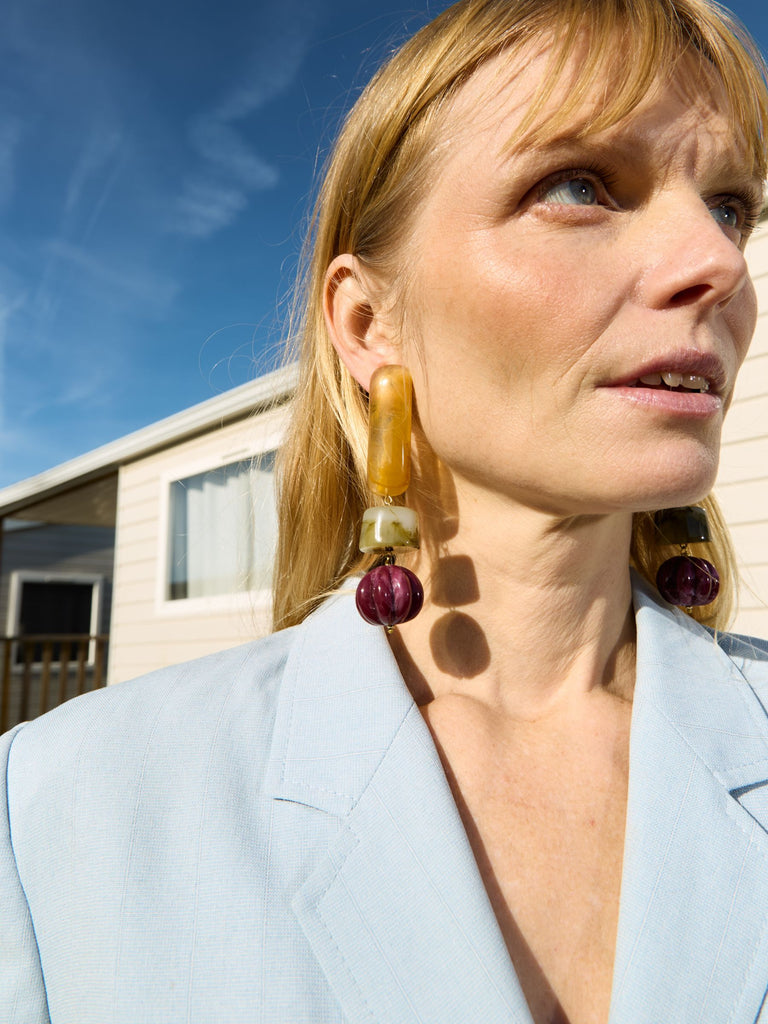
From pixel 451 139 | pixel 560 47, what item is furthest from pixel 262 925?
pixel 560 47

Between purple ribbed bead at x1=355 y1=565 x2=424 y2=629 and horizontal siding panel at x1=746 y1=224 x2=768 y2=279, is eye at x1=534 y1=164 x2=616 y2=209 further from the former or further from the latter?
horizontal siding panel at x1=746 y1=224 x2=768 y2=279

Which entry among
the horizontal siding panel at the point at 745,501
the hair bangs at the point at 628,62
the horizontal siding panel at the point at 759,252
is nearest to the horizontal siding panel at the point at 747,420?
the horizontal siding panel at the point at 745,501

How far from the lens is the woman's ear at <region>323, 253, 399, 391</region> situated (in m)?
1.47

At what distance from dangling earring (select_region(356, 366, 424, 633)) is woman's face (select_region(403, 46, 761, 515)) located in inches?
3.1

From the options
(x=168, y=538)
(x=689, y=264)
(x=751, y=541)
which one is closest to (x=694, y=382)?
(x=689, y=264)

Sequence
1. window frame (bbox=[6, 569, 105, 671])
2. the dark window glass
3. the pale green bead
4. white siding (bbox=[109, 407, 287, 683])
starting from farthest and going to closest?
the dark window glass, window frame (bbox=[6, 569, 105, 671]), white siding (bbox=[109, 407, 287, 683]), the pale green bead

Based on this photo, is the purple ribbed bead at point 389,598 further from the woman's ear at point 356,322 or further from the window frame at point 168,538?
the window frame at point 168,538

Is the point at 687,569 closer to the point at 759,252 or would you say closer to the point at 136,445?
the point at 759,252

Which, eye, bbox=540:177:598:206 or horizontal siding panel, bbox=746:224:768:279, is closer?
eye, bbox=540:177:598:206

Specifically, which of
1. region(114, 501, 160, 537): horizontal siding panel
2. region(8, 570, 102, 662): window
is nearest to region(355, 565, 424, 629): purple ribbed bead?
region(114, 501, 160, 537): horizontal siding panel

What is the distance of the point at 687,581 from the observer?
1.58 m

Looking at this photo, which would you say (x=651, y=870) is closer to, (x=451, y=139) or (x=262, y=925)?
(x=262, y=925)

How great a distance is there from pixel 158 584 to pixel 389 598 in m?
6.87

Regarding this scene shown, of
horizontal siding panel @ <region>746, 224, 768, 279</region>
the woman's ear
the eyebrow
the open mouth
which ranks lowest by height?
the open mouth
